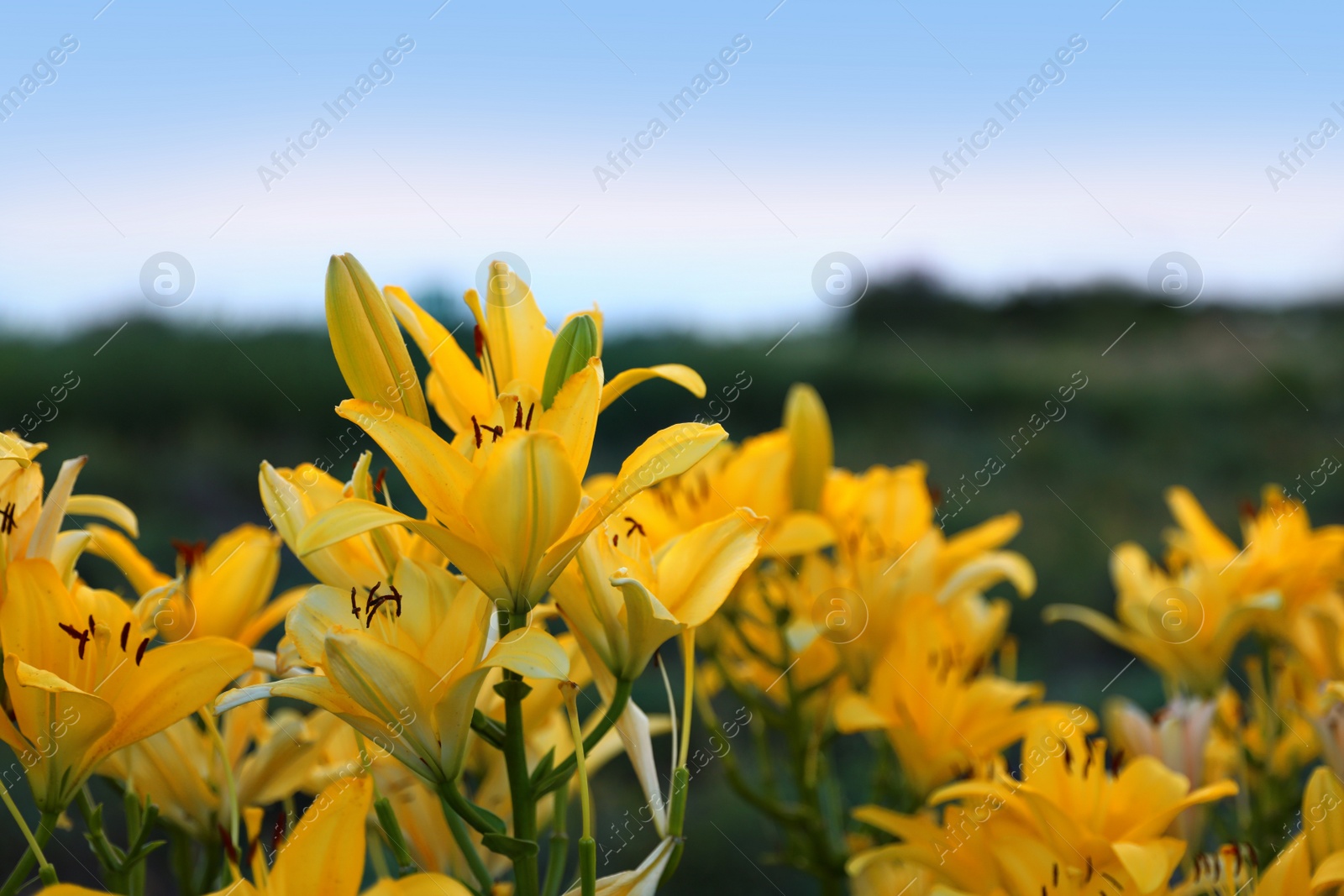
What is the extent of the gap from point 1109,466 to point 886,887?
375 centimetres

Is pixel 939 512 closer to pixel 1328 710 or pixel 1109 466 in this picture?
pixel 1109 466

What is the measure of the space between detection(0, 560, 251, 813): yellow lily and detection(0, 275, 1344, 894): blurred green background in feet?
4.58

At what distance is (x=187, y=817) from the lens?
673 mm

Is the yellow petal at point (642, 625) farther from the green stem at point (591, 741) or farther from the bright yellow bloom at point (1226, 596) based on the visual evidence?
the bright yellow bloom at point (1226, 596)

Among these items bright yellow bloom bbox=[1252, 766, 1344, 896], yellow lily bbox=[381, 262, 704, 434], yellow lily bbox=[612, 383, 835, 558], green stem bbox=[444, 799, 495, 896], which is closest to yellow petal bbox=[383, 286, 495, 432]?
yellow lily bbox=[381, 262, 704, 434]

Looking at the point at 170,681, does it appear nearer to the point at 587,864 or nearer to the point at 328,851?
the point at 328,851

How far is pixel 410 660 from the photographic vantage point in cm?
48

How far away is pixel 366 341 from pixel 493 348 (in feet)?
0.25

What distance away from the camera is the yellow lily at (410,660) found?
46 cm

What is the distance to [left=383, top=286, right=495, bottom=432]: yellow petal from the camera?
55 centimetres

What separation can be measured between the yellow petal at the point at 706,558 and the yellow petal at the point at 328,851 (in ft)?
0.61

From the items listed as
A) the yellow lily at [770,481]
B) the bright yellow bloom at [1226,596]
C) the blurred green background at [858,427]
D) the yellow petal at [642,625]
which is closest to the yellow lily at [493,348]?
the yellow petal at [642,625]

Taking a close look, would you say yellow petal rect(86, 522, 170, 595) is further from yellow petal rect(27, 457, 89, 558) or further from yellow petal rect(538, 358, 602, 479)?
yellow petal rect(538, 358, 602, 479)

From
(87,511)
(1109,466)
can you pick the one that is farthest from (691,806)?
(1109,466)
